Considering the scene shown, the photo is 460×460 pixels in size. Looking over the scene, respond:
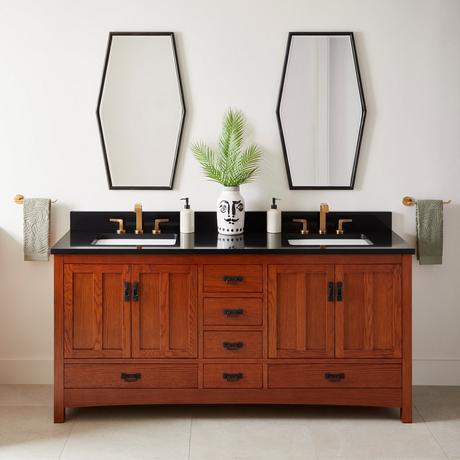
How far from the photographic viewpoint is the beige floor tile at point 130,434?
3.55m

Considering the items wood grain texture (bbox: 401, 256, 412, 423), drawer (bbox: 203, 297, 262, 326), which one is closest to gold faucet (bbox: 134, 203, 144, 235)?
drawer (bbox: 203, 297, 262, 326)

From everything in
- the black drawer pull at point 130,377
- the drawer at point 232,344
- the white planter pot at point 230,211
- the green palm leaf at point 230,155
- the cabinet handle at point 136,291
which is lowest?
the black drawer pull at point 130,377

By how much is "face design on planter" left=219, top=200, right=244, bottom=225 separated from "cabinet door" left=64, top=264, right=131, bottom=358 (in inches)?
23.7

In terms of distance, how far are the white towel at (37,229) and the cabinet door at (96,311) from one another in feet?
1.87

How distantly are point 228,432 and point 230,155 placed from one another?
4.67 ft

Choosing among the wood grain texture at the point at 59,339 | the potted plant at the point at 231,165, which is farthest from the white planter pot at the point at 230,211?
the wood grain texture at the point at 59,339

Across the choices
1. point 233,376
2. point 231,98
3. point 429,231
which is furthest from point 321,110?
point 233,376

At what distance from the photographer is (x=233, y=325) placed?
390cm

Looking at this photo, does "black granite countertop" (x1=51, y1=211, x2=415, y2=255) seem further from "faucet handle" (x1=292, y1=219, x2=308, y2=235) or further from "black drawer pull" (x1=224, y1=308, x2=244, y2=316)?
"black drawer pull" (x1=224, y1=308, x2=244, y2=316)

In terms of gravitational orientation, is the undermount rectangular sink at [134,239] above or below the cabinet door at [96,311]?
above

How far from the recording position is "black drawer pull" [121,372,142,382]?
3.92 m

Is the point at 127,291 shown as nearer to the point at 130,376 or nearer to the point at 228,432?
the point at 130,376

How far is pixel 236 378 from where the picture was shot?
393 centimetres

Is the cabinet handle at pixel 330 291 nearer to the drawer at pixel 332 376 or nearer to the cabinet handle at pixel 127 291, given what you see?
the drawer at pixel 332 376
